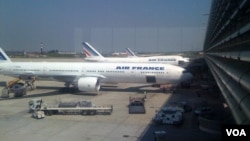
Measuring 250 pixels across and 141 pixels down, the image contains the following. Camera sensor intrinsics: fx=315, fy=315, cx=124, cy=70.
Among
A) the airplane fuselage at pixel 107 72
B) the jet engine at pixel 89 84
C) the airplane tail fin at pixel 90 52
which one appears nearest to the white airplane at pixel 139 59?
the airplane tail fin at pixel 90 52

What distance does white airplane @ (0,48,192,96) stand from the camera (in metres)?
31.8

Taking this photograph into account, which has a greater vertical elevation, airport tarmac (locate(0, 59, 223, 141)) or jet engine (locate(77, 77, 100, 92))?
jet engine (locate(77, 77, 100, 92))

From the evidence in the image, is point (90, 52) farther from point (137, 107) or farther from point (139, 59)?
point (137, 107)

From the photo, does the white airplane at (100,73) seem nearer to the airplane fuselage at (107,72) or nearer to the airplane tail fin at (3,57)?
the airplane fuselage at (107,72)

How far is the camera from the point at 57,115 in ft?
71.8

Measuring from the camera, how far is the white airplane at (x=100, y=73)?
31.8 metres

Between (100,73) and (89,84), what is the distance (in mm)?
2904

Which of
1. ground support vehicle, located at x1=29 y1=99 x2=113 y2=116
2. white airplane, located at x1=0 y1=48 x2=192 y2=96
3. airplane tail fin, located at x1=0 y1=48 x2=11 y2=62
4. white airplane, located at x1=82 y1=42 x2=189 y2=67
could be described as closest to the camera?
ground support vehicle, located at x1=29 y1=99 x2=113 y2=116

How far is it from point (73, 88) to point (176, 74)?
1133cm

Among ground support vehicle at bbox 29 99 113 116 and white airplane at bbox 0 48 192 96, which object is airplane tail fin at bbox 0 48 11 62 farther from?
ground support vehicle at bbox 29 99 113 116

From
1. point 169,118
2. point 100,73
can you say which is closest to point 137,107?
point 169,118

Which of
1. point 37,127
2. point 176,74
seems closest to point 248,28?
point 37,127

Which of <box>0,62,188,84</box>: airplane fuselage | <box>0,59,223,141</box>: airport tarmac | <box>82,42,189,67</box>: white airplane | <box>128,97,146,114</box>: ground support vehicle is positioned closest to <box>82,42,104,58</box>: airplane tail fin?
<box>82,42,189,67</box>: white airplane

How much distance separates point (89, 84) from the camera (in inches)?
1211
